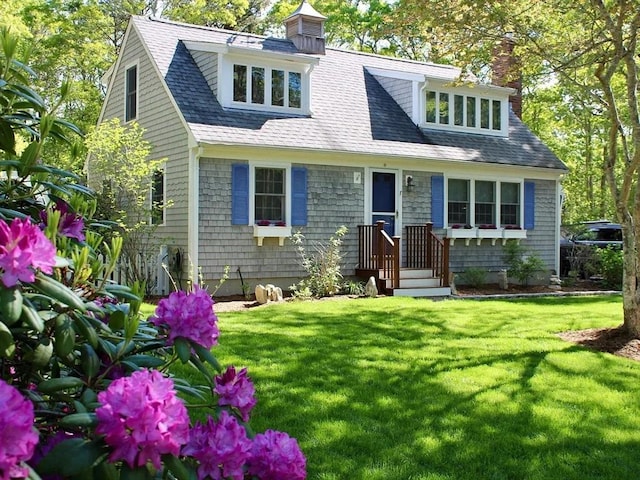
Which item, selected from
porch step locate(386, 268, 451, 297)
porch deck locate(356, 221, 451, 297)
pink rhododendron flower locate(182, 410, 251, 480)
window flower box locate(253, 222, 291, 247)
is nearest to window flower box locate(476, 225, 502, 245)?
porch deck locate(356, 221, 451, 297)

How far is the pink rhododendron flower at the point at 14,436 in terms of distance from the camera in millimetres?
1072

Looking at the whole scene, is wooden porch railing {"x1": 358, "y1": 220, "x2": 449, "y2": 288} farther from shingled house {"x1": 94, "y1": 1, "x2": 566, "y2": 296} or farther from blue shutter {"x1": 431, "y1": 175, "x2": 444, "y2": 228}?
blue shutter {"x1": 431, "y1": 175, "x2": 444, "y2": 228}

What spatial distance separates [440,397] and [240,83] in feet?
33.7

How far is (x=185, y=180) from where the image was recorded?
535 inches

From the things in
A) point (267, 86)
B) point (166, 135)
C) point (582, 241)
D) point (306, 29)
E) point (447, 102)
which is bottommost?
point (582, 241)

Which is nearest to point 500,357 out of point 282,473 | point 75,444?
point 282,473

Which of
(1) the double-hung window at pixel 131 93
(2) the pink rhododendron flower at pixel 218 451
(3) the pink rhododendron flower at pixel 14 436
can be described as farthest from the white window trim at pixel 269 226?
(3) the pink rhododendron flower at pixel 14 436

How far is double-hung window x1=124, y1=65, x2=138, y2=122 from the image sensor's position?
1605 cm

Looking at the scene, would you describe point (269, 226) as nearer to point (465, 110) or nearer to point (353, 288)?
point (353, 288)

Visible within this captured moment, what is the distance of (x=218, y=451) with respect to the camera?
1504mm

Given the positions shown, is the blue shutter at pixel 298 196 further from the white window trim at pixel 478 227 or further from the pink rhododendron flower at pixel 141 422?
the pink rhododendron flower at pixel 141 422

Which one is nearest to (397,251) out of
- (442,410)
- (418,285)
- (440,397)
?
(418,285)

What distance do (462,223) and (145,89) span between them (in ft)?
26.9

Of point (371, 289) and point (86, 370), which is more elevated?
point (86, 370)
